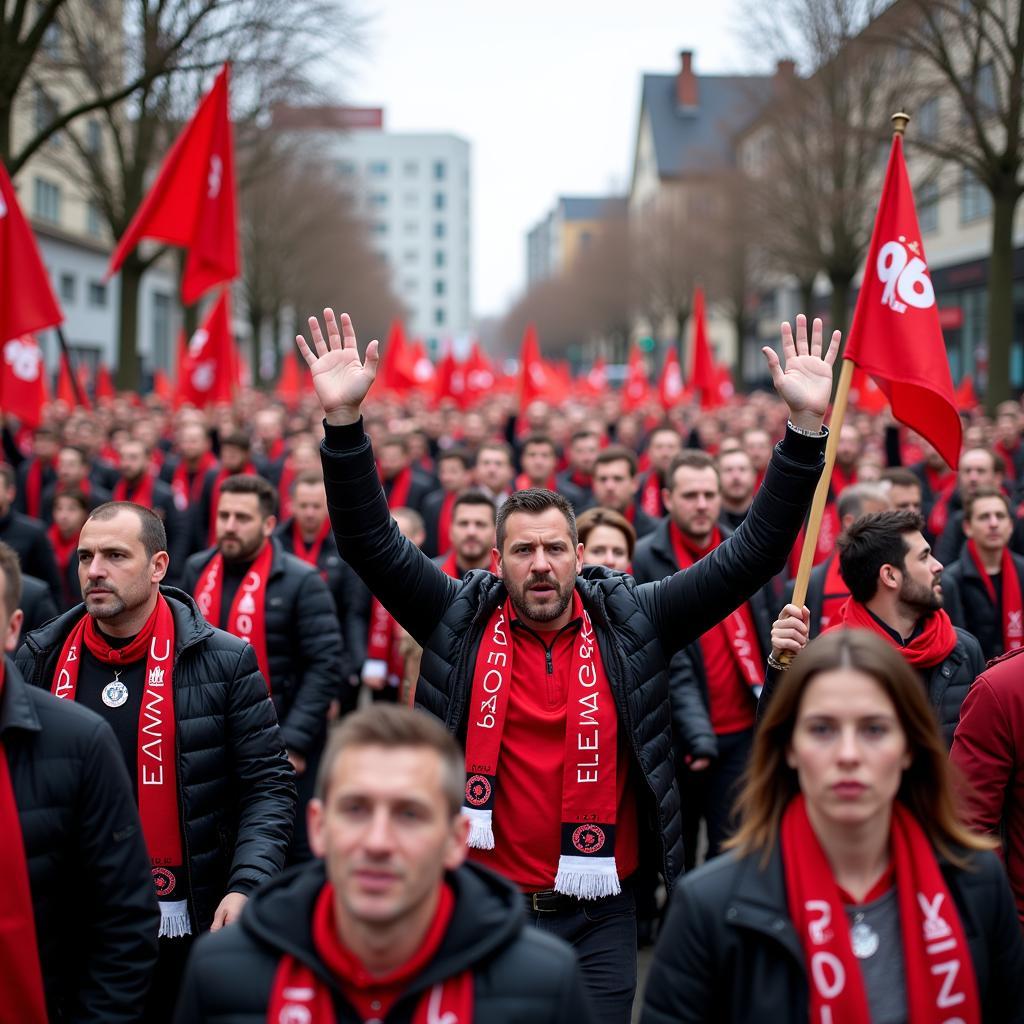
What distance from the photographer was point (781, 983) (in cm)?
256

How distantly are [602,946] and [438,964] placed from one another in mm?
1631

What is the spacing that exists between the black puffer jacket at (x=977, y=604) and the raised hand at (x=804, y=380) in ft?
9.31

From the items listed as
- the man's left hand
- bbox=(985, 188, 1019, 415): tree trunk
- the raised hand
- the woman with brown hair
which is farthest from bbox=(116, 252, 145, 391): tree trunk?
the woman with brown hair

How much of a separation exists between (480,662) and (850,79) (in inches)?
936

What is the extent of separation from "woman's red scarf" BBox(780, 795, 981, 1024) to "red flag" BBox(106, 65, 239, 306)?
29.6 feet

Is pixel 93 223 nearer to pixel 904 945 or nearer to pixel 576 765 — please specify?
pixel 576 765

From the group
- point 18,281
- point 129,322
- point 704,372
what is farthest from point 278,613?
point 129,322

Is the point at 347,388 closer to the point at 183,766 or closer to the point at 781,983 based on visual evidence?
the point at 183,766

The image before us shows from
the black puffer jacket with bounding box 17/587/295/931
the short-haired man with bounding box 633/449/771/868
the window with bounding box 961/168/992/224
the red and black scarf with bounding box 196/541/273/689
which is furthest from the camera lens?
the window with bounding box 961/168/992/224

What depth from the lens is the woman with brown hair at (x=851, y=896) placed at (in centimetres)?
255

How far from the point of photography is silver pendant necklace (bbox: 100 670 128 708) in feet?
13.4

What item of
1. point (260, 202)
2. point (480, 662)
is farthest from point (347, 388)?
point (260, 202)

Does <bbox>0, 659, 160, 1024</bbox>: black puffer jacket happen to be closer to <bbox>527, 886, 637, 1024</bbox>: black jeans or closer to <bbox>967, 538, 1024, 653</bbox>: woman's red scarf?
<bbox>527, 886, 637, 1024</bbox>: black jeans

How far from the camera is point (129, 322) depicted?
75.0 feet
